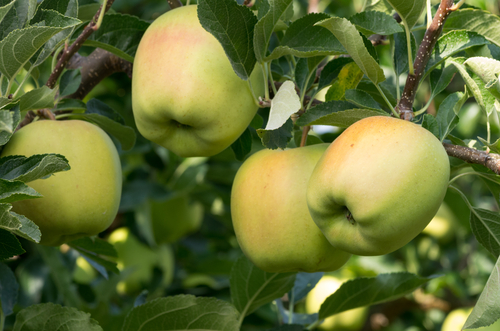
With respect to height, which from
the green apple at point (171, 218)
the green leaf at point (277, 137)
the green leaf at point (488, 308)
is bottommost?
the green apple at point (171, 218)

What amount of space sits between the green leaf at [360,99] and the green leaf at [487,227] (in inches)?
10.6

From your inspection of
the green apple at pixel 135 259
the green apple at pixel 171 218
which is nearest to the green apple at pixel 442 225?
the green apple at pixel 171 218

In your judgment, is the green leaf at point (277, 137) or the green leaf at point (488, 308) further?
the green leaf at point (277, 137)

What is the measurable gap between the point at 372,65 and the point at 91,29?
0.48 metres

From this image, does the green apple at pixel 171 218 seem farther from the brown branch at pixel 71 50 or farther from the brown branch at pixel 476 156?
the brown branch at pixel 476 156

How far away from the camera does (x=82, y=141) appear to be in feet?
2.82

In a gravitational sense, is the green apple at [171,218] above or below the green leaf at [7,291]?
below

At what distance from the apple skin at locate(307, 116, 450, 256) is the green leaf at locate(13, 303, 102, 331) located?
0.46 m

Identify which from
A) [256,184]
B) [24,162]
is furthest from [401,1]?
[24,162]

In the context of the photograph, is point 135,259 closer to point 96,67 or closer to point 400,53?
point 96,67

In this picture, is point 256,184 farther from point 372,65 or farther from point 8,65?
point 8,65

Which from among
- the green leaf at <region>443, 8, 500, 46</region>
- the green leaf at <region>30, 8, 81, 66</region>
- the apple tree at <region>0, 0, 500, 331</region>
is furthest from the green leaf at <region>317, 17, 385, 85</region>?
the green leaf at <region>30, 8, 81, 66</region>

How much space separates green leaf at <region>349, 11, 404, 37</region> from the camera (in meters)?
0.82

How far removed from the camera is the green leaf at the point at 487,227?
841mm
